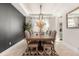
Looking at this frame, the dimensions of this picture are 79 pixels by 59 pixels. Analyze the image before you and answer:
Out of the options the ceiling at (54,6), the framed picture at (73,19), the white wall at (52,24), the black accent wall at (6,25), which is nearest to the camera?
the black accent wall at (6,25)

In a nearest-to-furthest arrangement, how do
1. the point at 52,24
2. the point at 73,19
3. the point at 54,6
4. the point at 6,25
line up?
1. the point at 6,25
2. the point at 73,19
3. the point at 54,6
4. the point at 52,24

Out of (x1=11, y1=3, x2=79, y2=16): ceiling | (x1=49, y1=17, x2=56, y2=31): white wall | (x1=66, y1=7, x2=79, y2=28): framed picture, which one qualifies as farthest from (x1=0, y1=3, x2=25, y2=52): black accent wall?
(x1=49, y1=17, x2=56, y2=31): white wall

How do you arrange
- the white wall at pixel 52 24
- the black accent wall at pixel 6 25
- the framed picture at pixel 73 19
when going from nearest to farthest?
the black accent wall at pixel 6 25 < the framed picture at pixel 73 19 < the white wall at pixel 52 24

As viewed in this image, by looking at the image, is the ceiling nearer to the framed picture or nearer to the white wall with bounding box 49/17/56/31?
the framed picture

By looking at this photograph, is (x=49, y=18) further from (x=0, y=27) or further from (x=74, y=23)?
(x=0, y=27)

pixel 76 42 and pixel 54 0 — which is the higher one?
pixel 54 0

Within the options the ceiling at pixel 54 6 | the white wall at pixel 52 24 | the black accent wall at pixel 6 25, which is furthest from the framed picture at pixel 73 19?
the white wall at pixel 52 24

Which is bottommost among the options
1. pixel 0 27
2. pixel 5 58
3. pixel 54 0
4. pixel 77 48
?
pixel 77 48

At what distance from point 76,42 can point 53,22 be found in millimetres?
7349

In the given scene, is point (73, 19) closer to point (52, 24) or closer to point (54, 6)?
point (54, 6)

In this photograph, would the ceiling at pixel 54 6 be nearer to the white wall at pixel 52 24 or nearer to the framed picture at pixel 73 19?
the framed picture at pixel 73 19

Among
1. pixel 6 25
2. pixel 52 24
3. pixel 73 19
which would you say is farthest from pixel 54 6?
pixel 52 24

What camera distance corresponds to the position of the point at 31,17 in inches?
526

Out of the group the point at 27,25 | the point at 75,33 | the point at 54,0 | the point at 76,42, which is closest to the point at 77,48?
the point at 76,42
